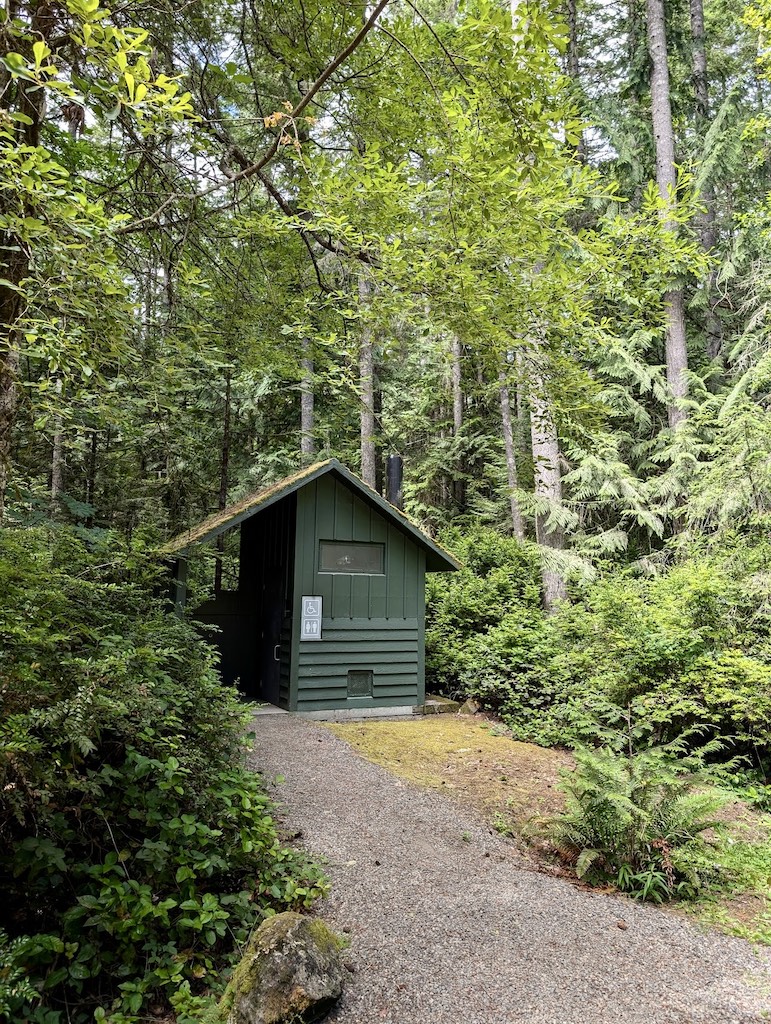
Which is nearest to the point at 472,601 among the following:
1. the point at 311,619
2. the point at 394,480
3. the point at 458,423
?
the point at 394,480

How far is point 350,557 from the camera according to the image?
977 centimetres

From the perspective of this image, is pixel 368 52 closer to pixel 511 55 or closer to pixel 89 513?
pixel 511 55

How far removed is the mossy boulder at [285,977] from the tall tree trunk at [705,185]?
15.5 metres

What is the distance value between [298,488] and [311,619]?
6.51ft

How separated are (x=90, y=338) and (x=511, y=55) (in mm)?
2796

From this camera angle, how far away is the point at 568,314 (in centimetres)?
523

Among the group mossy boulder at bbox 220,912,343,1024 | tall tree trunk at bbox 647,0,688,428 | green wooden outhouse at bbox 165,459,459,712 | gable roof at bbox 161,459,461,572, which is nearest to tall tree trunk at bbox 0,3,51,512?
mossy boulder at bbox 220,912,343,1024

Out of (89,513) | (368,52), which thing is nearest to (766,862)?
(368,52)

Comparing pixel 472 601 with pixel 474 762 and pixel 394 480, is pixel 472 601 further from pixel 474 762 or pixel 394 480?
pixel 474 762

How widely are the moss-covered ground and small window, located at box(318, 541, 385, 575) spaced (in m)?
2.34

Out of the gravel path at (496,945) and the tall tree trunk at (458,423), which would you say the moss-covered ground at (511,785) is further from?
the tall tree trunk at (458,423)

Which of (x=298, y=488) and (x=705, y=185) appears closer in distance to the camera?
(x=298, y=488)

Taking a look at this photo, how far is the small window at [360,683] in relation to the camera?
959cm

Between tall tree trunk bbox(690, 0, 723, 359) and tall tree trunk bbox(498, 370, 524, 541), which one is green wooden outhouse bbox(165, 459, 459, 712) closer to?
tall tree trunk bbox(498, 370, 524, 541)
